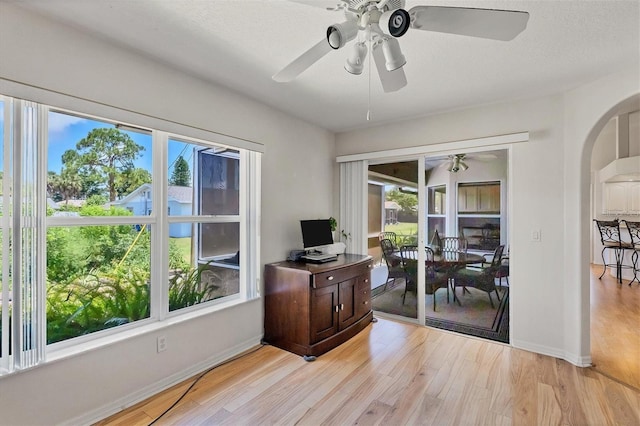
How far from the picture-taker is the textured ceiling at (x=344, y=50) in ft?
5.50

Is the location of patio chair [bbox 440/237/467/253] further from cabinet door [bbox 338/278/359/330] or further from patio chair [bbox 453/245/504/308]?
cabinet door [bbox 338/278/359/330]

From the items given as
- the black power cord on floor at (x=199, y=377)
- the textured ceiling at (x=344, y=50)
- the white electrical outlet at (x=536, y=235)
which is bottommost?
the black power cord on floor at (x=199, y=377)

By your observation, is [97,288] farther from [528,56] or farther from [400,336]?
[528,56]

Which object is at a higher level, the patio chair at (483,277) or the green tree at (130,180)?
the green tree at (130,180)

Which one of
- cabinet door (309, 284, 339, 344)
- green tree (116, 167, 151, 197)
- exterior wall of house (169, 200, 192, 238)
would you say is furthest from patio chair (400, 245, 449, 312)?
green tree (116, 167, 151, 197)

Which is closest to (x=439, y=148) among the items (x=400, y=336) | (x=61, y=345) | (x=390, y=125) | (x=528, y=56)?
(x=390, y=125)

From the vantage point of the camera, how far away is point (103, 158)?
214cm

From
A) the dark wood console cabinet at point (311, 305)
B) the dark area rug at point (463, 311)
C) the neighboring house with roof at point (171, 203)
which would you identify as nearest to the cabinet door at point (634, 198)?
the dark area rug at point (463, 311)

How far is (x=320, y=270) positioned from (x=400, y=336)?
4.08 ft

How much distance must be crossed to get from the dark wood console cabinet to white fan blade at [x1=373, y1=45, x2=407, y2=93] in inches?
68.5

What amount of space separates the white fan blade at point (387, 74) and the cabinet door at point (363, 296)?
7.20ft

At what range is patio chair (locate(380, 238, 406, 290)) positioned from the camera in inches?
153

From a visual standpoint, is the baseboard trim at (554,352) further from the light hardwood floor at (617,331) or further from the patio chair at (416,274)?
the patio chair at (416,274)

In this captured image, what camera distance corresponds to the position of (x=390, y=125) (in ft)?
12.5
